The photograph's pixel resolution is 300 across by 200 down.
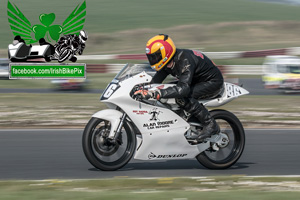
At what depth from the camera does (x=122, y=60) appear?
3403 cm

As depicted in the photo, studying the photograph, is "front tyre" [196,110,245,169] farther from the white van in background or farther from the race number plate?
the white van in background

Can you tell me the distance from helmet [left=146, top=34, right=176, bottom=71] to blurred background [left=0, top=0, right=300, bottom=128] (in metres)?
5.32

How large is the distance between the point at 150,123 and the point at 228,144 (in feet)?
3.85

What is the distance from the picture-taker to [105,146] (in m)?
6.90

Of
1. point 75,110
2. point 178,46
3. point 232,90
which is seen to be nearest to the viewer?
point 232,90

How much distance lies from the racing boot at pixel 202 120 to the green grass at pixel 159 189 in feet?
2.76

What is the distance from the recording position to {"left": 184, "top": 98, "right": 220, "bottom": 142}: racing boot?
6.94 m

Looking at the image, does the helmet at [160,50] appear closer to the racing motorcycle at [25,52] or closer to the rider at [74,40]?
the rider at [74,40]

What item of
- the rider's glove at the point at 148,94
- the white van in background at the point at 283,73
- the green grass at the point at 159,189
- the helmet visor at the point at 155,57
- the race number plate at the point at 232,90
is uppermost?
the white van in background at the point at 283,73

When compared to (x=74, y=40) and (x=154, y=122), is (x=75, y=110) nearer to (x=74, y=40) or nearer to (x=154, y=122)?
(x=154, y=122)

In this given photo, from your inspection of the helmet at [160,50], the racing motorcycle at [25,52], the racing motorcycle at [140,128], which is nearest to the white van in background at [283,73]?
the racing motorcycle at [25,52]

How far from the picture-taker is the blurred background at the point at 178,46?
1420cm

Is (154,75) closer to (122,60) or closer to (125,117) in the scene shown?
(125,117)

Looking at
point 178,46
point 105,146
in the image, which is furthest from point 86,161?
point 178,46
